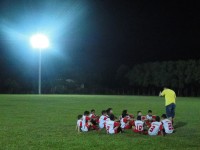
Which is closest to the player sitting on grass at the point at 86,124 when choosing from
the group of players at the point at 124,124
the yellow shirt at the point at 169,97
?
the group of players at the point at 124,124

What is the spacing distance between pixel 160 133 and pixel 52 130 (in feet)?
16.6

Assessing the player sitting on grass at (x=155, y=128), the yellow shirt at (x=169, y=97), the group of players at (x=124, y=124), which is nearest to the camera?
the player sitting on grass at (x=155, y=128)

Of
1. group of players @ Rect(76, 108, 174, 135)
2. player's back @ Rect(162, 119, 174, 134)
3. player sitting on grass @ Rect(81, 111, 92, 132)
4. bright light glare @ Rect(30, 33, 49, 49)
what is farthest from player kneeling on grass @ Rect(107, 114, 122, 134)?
bright light glare @ Rect(30, 33, 49, 49)

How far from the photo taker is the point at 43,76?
417ft

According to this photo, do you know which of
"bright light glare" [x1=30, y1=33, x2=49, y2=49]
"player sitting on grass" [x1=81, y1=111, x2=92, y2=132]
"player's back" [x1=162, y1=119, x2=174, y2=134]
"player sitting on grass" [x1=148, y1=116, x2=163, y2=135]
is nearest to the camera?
"player sitting on grass" [x1=148, y1=116, x2=163, y2=135]

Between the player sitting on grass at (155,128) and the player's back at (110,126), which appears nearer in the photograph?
the player sitting on grass at (155,128)

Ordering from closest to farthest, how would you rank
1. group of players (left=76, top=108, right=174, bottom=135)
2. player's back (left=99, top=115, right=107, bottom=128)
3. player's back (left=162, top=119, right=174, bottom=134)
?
1. group of players (left=76, top=108, right=174, bottom=135)
2. player's back (left=162, top=119, right=174, bottom=134)
3. player's back (left=99, top=115, right=107, bottom=128)

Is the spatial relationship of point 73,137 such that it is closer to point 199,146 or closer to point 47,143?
point 47,143

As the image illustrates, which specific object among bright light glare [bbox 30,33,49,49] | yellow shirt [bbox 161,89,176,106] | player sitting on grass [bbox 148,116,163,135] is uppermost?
bright light glare [bbox 30,33,49,49]

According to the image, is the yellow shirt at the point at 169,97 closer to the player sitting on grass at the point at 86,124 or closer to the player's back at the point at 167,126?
the player's back at the point at 167,126

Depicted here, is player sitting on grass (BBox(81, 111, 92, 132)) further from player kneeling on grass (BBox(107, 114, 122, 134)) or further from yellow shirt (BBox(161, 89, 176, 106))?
yellow shirt (BBox(161, 89, 176, 106))

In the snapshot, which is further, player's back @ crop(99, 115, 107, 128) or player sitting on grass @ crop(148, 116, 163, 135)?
player's back @ crop(99, 115, 107, 128)

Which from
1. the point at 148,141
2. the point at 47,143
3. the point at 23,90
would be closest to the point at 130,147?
the point at 148,141

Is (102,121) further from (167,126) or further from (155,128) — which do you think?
(167,126)
